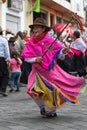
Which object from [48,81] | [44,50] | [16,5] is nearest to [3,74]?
[44,50]

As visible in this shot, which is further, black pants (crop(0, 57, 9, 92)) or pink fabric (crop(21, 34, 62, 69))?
black pants (crop(0, 57, 9, 92))

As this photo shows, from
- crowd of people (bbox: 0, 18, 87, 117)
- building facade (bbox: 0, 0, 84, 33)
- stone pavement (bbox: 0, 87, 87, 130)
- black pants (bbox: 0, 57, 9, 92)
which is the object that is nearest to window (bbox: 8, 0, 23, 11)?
building facade (bbox: 0, 0, 84, 33)

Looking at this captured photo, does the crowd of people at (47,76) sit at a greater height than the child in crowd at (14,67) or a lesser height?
greater

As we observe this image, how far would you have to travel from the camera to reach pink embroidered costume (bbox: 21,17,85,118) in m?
7.62

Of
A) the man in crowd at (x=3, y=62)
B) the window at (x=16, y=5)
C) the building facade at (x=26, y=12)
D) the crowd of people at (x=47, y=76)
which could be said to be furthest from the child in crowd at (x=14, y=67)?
the window at (x=16, y=5)

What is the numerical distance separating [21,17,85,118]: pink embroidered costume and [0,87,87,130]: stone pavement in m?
0.29

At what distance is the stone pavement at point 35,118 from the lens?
271 inches

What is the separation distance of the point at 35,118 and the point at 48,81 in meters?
0.64

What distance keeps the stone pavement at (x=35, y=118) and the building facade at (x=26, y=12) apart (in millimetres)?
7210

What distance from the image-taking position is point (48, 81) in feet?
25.3

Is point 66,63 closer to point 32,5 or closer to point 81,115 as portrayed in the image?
point 81,115

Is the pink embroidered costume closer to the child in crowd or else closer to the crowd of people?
the crowd of people

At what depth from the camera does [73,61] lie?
1650 cm

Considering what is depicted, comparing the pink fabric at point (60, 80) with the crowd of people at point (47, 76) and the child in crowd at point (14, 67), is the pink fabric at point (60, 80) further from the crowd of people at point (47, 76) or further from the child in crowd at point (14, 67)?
the child in crowd at point (14, 67)
